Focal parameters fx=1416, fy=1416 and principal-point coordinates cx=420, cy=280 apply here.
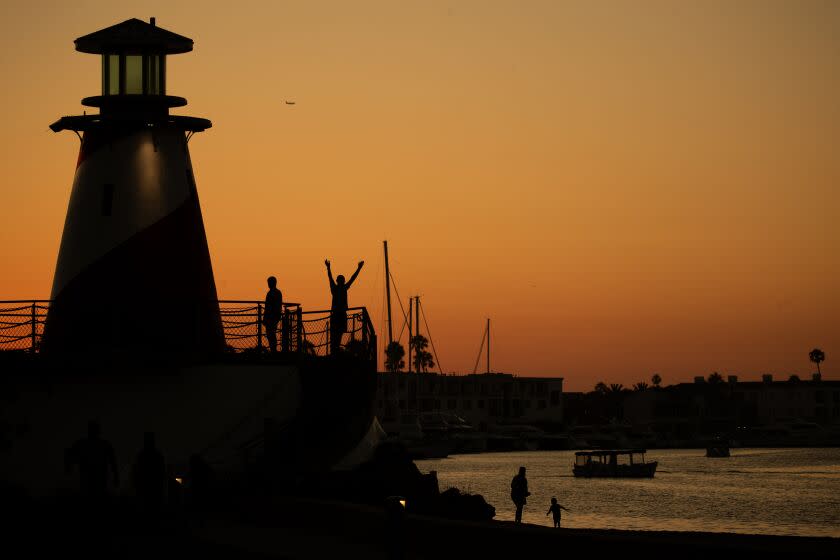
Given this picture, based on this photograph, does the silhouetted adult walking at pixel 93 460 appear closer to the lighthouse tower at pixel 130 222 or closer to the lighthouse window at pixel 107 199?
the lighthouse tower at pixel 130 222

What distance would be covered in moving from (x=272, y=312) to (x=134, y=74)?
18.6 feet

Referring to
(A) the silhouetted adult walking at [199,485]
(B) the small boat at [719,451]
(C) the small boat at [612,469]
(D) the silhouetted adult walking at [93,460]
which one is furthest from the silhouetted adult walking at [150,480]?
(B) the small boat at [719,451]

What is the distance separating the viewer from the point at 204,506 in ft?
83.4

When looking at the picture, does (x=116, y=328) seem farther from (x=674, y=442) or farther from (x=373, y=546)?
(x=674, y=442)

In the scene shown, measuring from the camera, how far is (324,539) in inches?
891

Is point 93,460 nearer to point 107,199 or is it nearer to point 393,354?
point 107,199

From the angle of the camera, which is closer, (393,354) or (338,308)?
(338,308)

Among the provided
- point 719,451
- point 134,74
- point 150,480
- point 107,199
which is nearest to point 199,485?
point 150,480

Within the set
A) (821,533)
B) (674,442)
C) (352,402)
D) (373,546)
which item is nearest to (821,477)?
(821,533)

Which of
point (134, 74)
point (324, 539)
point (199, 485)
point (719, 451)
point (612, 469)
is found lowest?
point (612, 469)

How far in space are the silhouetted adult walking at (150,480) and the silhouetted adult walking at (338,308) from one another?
27.1 ft

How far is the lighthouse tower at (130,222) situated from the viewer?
28.4 metres

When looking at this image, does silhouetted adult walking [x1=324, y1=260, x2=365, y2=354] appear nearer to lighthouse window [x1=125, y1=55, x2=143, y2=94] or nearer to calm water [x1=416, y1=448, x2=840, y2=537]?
lighthouse window [x1=125, y1=55, x2=143, y2=94]

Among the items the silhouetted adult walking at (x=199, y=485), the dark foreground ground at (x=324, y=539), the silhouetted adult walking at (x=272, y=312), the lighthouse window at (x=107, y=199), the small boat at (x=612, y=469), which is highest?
the lighthouse window at (x=107, y=199)
